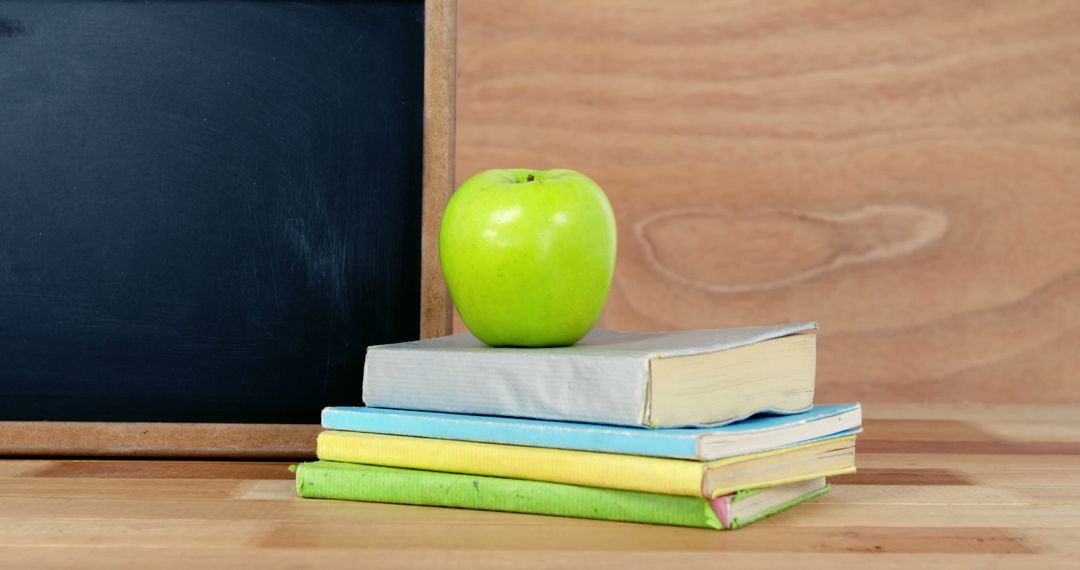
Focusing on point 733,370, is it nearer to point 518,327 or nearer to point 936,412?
point 518,327

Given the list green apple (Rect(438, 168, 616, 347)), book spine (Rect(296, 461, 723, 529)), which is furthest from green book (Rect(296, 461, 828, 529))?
green apple (Rect(438, 168, 616, 347))

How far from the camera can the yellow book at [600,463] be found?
2.28ft

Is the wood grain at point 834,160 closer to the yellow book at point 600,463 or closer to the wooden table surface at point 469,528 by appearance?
the wooden table surface at point 469,528

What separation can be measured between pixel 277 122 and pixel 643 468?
1.62ft

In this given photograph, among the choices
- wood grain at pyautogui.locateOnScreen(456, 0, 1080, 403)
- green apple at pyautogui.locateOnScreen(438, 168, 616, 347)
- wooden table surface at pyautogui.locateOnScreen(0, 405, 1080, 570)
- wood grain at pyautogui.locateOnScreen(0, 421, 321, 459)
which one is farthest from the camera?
wood grain at pyautogui.locateOnScreen(456, 0, 1080, 403)

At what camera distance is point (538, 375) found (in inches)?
30.1

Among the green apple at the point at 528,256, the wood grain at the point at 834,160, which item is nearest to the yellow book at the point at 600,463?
the green apple at the point at 528,256

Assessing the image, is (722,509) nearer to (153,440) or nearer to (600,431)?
(600,431)

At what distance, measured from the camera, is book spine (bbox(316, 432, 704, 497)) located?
0.70 metres

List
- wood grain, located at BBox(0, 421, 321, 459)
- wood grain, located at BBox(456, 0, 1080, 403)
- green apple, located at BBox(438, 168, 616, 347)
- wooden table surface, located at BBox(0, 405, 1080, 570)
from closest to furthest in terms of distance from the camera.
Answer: wooden table surface, located at BBox(0, 405, 1080, 570) < green apple, located at BBox(438, 168, 616, 347) < wood grain, located at BBox(0, 421, 321, 459) < wood grain, located at BBox(456, 0, 1080, 403)

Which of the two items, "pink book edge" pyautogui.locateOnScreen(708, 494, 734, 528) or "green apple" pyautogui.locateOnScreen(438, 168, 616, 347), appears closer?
"pink book edge" pyautogui.locateOnScreen(708, 494, 734, 528)

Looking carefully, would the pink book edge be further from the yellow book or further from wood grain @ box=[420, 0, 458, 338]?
wood grain @ box=[420, 0, 458, 338]

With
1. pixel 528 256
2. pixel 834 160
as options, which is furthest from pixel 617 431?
pixel 834 160

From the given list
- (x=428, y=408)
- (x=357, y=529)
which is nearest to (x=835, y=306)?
(x=428, y=408)
